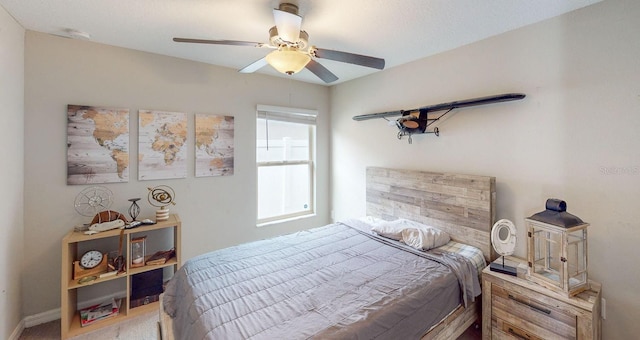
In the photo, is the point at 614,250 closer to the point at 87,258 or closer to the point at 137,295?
the point at 137,295

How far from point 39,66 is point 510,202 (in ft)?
13.7

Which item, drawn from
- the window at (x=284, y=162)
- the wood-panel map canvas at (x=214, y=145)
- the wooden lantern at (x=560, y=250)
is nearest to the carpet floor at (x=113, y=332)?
the wood-panel map canvas at (x=214, y=145)

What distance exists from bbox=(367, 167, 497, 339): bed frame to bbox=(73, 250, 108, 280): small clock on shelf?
2.72 meters

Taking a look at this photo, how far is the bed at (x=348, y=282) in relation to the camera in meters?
1.37

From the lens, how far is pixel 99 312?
2.32m

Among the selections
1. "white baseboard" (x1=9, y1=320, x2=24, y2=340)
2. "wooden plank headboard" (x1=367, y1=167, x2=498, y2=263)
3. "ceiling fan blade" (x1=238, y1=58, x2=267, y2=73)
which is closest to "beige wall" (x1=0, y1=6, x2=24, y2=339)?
"white baseboard" (x1=9, y1=320, x2=24, y2=340)

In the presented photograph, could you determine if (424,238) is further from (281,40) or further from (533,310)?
(281,40)

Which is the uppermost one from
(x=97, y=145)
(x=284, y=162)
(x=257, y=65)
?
(x=257, y=65)

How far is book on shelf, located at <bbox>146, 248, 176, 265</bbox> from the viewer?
2.49 meters

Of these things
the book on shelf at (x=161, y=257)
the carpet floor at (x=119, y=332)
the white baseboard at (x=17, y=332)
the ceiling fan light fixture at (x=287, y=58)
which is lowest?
the carpet floor at (x=119, y=332)

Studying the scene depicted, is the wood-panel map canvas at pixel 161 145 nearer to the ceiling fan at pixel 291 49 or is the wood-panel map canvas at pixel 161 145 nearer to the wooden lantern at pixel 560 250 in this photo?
the ceiling fan at pixel 291 49

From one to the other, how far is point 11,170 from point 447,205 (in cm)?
362

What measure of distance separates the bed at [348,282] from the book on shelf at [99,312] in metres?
0.99

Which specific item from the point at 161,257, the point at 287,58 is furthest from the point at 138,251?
the point at 287,58
